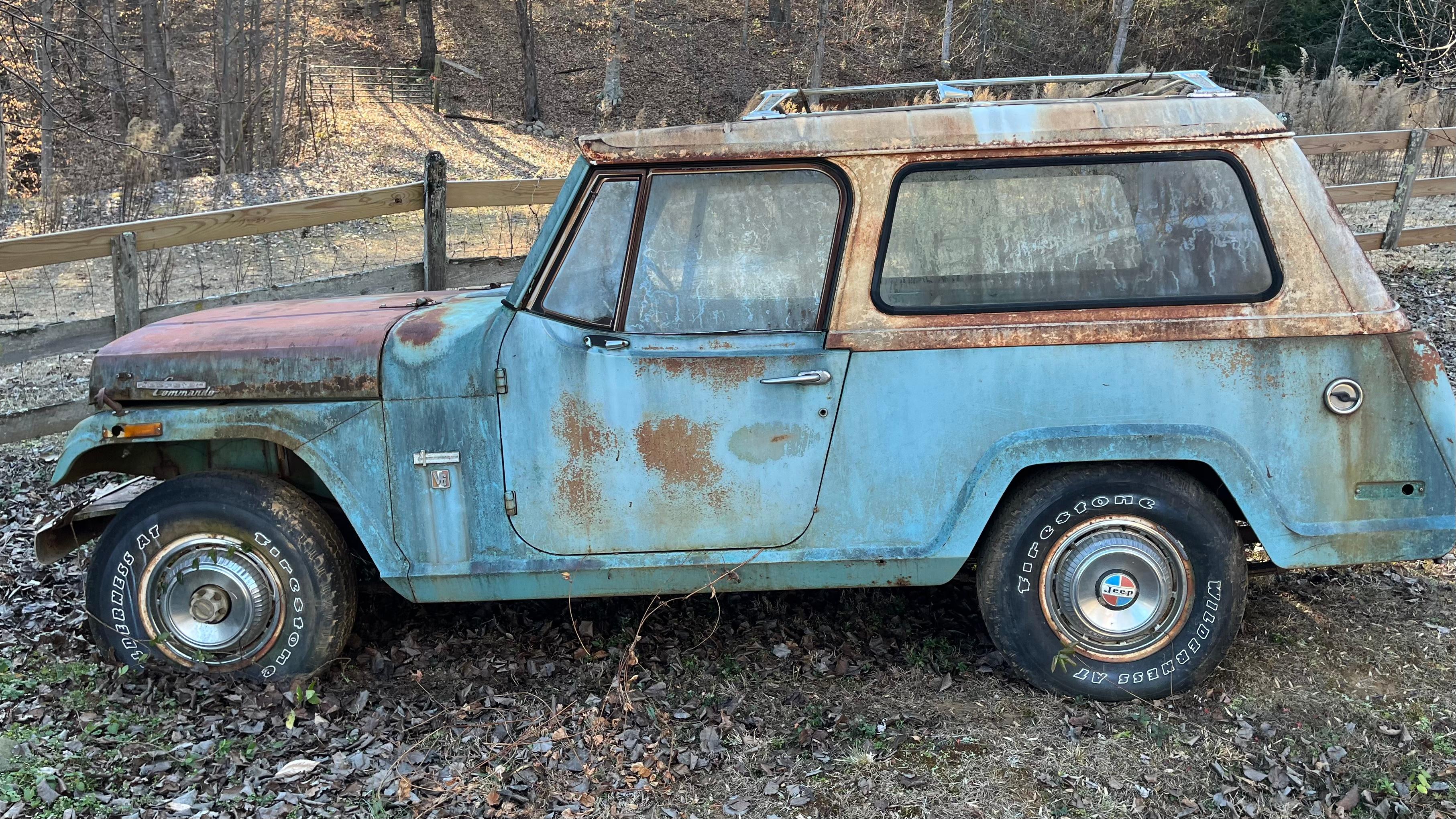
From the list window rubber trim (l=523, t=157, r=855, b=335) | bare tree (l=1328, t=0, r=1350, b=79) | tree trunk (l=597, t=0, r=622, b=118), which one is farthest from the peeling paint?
bare tree (l=1328, t=0, r=1350, b=79)

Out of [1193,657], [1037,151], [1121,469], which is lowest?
[1193,657]

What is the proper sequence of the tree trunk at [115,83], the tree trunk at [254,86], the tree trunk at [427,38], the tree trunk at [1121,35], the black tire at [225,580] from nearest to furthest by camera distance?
1. the black tire at [225,580]
2. the tree trunk at [254,86]
3. the tree trunk at [115,83]
4. the tree trunk at [1121,35]
5. the tree trunk at [427,38]

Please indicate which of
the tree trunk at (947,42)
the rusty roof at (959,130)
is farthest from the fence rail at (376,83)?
the rusty roof at (959,130)

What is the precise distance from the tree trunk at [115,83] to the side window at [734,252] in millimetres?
16998

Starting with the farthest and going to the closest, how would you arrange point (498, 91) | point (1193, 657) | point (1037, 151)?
point (498, 91)
point (1193, 657)
point (1037, 151)

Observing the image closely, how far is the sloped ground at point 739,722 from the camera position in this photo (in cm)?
321

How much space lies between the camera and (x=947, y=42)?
30.2 m

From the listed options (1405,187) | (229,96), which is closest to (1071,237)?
(1405,187)

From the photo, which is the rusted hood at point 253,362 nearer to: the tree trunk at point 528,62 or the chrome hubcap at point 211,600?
the chrome hubcap at point 211,600

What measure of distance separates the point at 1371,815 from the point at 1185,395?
4.50 feet

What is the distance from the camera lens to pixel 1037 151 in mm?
3312

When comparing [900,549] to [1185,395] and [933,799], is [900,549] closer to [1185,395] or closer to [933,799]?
[933,799]

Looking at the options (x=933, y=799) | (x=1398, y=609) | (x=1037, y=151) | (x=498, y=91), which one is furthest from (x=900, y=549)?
(x=498, y=91)

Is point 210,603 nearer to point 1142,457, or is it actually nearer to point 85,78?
point 1142,457
